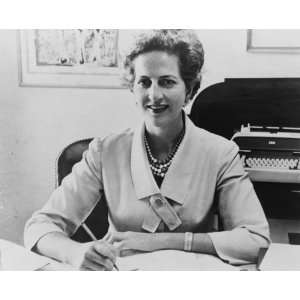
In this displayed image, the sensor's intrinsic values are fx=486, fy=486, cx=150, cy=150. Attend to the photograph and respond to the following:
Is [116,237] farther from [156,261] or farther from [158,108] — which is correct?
[158,108]

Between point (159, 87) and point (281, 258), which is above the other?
point (159, 87)

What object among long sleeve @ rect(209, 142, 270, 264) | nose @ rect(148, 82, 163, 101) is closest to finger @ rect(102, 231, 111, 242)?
long sleeve @ rect(209, 142, 270, 264)

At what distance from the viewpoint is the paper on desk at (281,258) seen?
136 centimetres

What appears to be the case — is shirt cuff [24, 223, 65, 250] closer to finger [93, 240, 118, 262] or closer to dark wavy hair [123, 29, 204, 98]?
finger [93, 240, 118, 262]

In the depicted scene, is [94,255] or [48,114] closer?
[94,255]

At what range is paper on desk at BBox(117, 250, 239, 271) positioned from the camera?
134 centimetres

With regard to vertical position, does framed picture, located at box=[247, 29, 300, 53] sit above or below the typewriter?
above

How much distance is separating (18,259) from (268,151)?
0.77 metres

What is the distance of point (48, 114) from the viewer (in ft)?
4.73

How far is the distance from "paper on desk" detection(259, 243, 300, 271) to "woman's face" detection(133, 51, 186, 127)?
1.49 ft

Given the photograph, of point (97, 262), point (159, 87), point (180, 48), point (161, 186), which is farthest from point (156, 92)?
point (97, 262)

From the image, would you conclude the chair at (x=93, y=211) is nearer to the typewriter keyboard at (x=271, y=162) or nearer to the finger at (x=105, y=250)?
the finger at (x=105, y=250)

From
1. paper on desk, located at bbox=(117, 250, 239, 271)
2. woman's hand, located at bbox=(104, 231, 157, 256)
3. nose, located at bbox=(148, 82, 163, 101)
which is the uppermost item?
nose, located at bbox=(148, 82, 163, 101)

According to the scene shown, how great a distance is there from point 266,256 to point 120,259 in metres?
0.41
